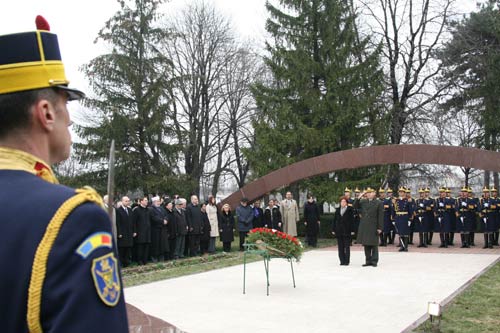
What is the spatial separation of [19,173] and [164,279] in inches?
403

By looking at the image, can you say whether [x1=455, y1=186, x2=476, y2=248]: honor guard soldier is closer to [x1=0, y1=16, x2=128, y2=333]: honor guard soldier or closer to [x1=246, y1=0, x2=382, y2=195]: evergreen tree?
[x1=246, y1=0, x2=382, y2=195]: evergreen tree

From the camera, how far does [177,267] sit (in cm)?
1329

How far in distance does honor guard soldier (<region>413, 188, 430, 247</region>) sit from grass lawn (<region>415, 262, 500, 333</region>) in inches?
308

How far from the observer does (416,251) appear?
646 inches

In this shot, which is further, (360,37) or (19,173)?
(360,37)

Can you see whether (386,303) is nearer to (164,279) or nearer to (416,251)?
(164,279)

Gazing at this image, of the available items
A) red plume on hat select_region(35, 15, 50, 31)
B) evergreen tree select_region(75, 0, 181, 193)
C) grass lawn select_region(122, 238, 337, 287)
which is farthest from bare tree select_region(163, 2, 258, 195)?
red plume on hat select_region(35, 15, 50, 31)

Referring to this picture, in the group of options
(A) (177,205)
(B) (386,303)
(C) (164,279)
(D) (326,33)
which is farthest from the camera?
(D) (326,33)

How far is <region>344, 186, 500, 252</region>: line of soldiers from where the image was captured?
16875mm

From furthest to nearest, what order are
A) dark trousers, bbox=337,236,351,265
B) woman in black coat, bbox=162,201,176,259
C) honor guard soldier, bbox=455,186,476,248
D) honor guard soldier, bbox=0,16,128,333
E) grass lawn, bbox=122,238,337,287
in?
honor guard soldier, bbox=455,186,476,248, woman in black coat, bbox=162,201,176,259, dark trousers, bbox=337,236,351,265, grass lawn, bbox=122,238,337,287, honor guard soldier, bbox=0,16,128,333

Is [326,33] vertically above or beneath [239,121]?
above

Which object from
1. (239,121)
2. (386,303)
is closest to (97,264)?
(386,303)

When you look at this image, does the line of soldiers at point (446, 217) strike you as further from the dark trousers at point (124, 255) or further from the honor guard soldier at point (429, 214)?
the dark trousers at point (124, 255)

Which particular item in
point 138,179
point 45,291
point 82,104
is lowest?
point 45,291
